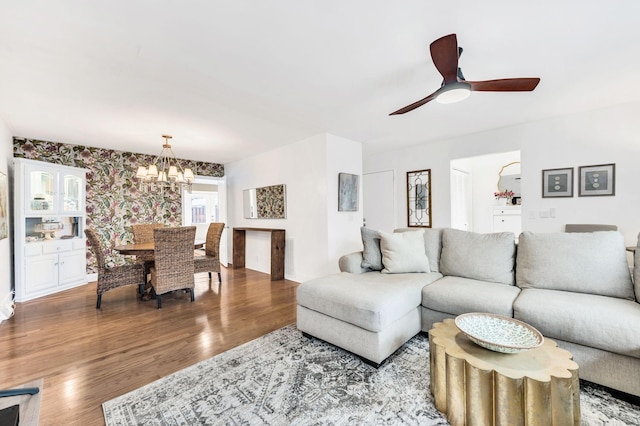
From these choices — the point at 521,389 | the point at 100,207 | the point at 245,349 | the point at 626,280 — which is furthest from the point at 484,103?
the point at 100,207

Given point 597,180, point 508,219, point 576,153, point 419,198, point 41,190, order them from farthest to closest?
point 508,219 → point 419,198 → point 41,190 → point 576,153 → point 597,180

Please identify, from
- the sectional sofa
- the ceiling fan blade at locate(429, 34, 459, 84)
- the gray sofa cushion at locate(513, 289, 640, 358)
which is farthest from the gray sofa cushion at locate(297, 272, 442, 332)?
the ceiling fan blade at locate(429, 34, 459, 84)

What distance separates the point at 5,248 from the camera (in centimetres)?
337

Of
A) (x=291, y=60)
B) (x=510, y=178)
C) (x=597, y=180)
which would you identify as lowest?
(x=597, y=180)

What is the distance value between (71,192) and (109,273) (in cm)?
201

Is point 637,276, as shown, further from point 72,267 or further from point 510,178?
point 72,267

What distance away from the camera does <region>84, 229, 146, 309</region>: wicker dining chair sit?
10.4 ft

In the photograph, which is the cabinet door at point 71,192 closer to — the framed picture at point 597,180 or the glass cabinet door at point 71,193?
the glass cabinet door at point 71,193

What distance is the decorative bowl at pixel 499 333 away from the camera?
135cm

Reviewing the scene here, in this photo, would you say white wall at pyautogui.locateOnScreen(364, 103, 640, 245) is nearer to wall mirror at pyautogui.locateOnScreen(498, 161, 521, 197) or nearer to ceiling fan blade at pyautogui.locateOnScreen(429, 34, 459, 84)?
wall mirror at pyautogui.locateOnScreen(498, 161, 521, 197)

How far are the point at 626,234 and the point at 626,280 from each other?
5.56 ft

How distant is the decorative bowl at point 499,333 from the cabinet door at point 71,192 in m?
5.39

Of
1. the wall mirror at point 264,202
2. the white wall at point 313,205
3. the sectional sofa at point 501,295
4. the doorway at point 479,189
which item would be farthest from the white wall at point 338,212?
the doorway at point 479,189

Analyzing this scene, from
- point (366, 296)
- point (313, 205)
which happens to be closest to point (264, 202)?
point (313, 205)
